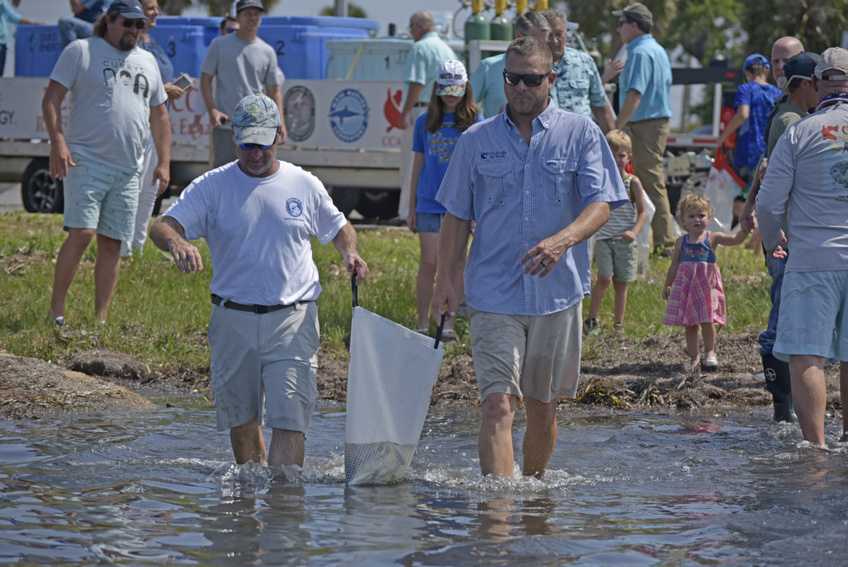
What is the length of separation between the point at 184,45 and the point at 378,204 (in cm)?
339

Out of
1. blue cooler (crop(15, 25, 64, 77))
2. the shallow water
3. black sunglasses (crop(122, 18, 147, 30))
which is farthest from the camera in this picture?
blue cooler (crop(15, 25, 64, 77))

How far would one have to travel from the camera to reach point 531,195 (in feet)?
18.3

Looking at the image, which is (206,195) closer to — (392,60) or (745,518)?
(745,518)

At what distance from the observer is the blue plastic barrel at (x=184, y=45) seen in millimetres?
18000

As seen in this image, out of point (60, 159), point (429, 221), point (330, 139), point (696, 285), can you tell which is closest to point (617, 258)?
point (696, 285)

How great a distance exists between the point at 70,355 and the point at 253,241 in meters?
3.75

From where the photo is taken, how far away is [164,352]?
9336 millimetres

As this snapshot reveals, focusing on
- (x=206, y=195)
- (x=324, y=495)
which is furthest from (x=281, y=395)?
→ (x=206, y=195)

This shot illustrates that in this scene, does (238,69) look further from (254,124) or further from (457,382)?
(254,124)

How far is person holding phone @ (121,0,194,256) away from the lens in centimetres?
1073

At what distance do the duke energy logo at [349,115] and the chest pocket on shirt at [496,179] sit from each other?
35.4 feet

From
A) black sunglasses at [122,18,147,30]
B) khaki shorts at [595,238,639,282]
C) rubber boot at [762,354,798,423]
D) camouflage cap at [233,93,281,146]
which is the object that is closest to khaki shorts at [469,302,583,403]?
camouflage cap at [233,93,281,146]

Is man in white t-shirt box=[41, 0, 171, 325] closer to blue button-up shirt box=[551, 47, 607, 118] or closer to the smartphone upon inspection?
the smartphone

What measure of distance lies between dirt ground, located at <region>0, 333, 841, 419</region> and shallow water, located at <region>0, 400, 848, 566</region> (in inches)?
19.7
